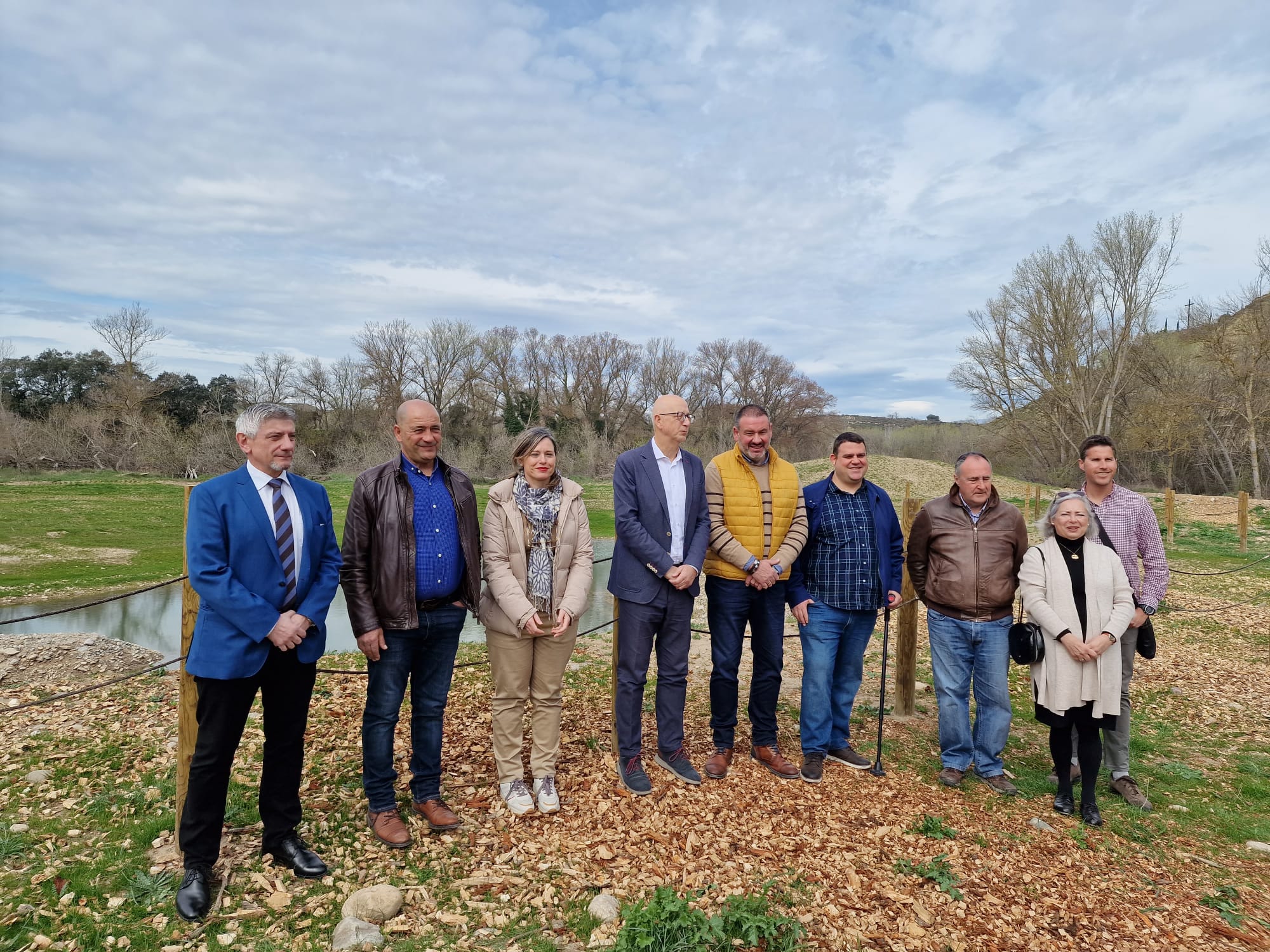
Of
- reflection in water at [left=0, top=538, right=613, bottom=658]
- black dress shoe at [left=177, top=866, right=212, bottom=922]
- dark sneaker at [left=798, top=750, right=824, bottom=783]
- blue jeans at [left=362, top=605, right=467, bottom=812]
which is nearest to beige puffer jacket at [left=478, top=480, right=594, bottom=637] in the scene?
blue jeans at [left=362, top=605, right=467, bottom=812]

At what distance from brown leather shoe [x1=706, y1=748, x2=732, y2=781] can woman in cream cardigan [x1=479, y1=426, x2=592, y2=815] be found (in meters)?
1.02

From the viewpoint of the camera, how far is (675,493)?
14.6 feet

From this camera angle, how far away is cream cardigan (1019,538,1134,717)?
13.7 feet

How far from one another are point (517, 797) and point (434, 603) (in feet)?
4.21

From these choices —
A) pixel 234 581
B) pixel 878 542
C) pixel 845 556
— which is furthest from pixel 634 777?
pixel 234 581

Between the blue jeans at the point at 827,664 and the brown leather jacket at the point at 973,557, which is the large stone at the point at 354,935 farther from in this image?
the brown leather jacket at the point at 973,557

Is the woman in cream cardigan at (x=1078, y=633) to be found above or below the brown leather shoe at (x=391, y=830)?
above

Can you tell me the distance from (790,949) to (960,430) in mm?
62700

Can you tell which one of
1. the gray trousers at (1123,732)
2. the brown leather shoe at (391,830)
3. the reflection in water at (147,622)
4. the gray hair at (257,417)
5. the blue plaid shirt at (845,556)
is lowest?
the reflection in water at (147,622)

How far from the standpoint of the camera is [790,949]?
2.93 m

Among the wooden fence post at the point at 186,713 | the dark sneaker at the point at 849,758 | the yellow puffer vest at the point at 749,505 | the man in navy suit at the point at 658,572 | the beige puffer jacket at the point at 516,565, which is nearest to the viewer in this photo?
the wooden fence post at the point at 186,713

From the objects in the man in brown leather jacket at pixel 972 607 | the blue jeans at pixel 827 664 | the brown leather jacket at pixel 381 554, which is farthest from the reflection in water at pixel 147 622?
the brown leather jacket at pixel 381 554

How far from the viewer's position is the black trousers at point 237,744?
3.18 m

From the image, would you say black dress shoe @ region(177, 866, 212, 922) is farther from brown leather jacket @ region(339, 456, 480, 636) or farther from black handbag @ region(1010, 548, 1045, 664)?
black handbag @ region(1010, 548, 1045, 664)
